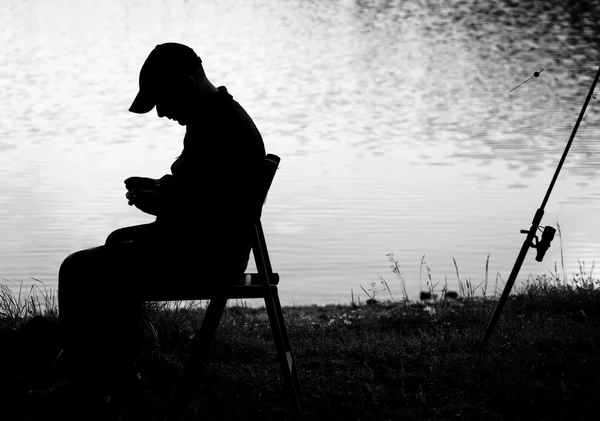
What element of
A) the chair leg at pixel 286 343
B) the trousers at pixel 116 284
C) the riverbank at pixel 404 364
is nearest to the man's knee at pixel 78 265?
the trousers at pixel 116 284

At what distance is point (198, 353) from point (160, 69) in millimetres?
1426

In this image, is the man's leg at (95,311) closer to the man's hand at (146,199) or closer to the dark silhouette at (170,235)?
the dark silhouette at (170,235)

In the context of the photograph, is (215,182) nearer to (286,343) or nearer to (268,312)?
(268,312)

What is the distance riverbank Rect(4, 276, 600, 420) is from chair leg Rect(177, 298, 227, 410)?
474mm

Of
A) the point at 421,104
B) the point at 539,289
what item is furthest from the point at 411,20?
the point at 539,289

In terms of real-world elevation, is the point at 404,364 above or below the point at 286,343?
below

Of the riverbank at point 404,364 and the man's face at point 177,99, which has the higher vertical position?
the man's face at point 177,99

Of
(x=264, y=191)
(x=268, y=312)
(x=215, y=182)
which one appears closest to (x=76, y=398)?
(x=268, y=312)

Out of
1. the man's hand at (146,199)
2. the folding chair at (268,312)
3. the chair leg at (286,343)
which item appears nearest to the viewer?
the man's hand at (146,199)

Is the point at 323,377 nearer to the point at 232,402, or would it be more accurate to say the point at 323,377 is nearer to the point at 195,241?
the point at 232,402

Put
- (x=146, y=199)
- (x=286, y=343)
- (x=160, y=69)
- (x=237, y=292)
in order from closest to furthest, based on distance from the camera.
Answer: (x=146, y=199)
(x=160, y=69)
(x=237, y=292)
(x=286, y=343)

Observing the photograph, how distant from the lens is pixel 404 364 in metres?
5.26

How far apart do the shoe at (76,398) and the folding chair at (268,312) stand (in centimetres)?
39

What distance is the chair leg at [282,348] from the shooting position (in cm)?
412
